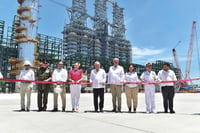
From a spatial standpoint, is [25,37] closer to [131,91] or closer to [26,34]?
[26,34]

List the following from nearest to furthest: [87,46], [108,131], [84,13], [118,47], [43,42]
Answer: [108,131]
[43,42]
[87,46]
[84,13]
[118,47]

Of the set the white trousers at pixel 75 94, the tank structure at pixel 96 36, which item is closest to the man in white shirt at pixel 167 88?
Answer: the white trousers at pixel 75 94

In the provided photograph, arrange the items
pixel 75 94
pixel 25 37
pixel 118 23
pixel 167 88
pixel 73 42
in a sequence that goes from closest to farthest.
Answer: pixel 167 88
pixel 75 94
pixel 25 37
pixel 73 42
pixel 118 23

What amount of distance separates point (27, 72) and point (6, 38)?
48.3 metres

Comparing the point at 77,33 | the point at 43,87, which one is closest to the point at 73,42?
the point at 77,33

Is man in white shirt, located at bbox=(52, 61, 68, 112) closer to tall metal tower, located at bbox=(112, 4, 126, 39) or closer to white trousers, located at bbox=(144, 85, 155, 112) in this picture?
white trousers, located at bbox=(144, 85, 155, 112)

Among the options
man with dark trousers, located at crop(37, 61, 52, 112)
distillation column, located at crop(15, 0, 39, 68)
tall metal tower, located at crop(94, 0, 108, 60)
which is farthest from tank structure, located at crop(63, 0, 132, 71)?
man with dark trousers, located at crop(37, 61, 52, 112)

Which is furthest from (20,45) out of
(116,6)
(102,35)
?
(116,6)

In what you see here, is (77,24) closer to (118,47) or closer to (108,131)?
(118,47)

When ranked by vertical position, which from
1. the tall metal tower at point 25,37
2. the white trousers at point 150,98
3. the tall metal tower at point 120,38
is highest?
the tall metal tower at point 120,38

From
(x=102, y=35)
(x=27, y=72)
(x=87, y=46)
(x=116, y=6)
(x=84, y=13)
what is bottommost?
(x=27, y=72)

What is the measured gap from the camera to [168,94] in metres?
6.36

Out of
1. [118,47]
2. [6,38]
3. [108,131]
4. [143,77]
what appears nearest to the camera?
[108,131]

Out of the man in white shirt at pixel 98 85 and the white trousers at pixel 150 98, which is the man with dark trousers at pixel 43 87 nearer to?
the man in white shirt at pixel 98 85
